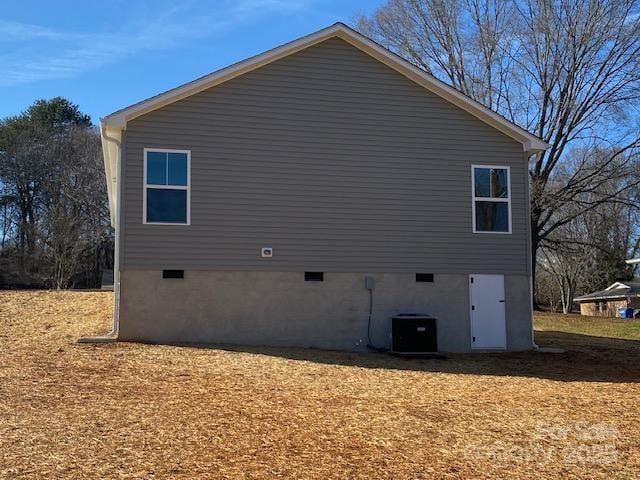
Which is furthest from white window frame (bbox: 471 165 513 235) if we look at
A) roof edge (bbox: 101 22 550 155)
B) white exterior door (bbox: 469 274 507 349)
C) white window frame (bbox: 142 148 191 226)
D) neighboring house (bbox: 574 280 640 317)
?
neighboring house (bbox: 574 280 640 317)

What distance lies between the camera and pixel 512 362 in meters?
12.9

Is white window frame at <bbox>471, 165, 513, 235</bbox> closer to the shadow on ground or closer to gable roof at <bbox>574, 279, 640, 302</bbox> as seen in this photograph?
the shadow on ground

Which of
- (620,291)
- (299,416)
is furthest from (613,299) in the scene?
(299,416)

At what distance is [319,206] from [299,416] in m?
6.96

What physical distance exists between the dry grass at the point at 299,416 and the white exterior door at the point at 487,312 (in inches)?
81.3

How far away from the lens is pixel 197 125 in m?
13.4

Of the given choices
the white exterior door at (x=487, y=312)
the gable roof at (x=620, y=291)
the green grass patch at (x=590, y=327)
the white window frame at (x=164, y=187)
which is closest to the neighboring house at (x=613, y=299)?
the gable roof at (x=620, y=291)

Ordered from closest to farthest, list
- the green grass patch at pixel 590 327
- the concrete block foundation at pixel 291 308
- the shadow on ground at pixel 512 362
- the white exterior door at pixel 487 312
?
the shadow on ground at pixel 512 362, the concrete block foundation at pixel 291 308, the white exterior door at pixel 487 312, the green grass patch at pixel 590 327

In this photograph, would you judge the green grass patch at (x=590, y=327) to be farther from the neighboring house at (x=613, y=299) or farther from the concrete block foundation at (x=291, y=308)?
the neighboring house at (x=613, y=299)

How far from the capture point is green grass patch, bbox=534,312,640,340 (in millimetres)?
21484

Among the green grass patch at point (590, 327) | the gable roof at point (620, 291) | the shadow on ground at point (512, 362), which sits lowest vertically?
the green grass patch at point (590, 327)

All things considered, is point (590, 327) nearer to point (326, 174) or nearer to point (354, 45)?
point (326, 174)

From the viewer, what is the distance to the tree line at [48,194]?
4106cm

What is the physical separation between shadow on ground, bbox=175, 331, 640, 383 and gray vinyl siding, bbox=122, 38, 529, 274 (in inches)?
75.3
